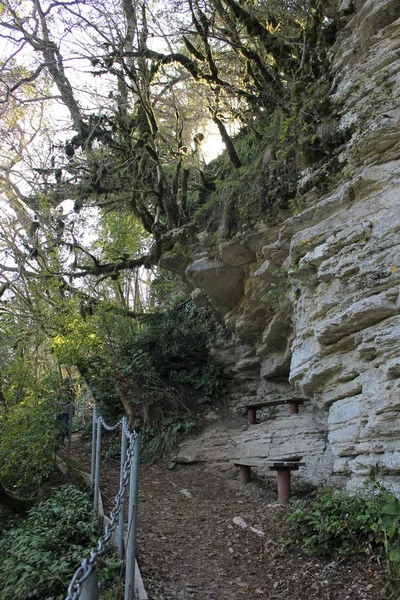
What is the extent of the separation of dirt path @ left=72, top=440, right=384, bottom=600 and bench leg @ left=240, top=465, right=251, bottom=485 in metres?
0.11

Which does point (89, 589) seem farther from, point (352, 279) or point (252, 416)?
point (252, 416)

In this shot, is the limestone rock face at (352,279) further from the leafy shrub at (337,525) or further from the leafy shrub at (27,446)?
the leafy shrub at (27,446)

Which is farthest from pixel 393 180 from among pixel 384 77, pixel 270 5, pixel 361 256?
pixel 270 5

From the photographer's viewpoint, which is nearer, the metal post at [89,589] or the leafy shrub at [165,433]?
the metal post at [89,589]

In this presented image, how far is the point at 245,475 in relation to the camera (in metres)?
7.29

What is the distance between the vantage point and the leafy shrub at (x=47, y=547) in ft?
13.6

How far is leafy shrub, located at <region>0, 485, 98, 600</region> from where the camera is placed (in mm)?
4152

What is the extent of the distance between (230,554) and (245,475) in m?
2.55

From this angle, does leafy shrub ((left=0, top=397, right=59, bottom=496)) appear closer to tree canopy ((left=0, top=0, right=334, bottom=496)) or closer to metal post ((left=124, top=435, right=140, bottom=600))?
tree canopy ((left=0, top=0, right=334, bottom=496))

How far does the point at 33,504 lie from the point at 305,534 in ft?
15.0

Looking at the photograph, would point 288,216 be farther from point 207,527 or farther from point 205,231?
point 207,527

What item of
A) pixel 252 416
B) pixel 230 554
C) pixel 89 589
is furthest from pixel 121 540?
pixel 252 416

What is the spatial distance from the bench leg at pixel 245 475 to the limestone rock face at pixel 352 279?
385mm

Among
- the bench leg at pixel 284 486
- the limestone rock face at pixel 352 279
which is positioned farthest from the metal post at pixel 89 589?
the bench leg at pixel 284 486
